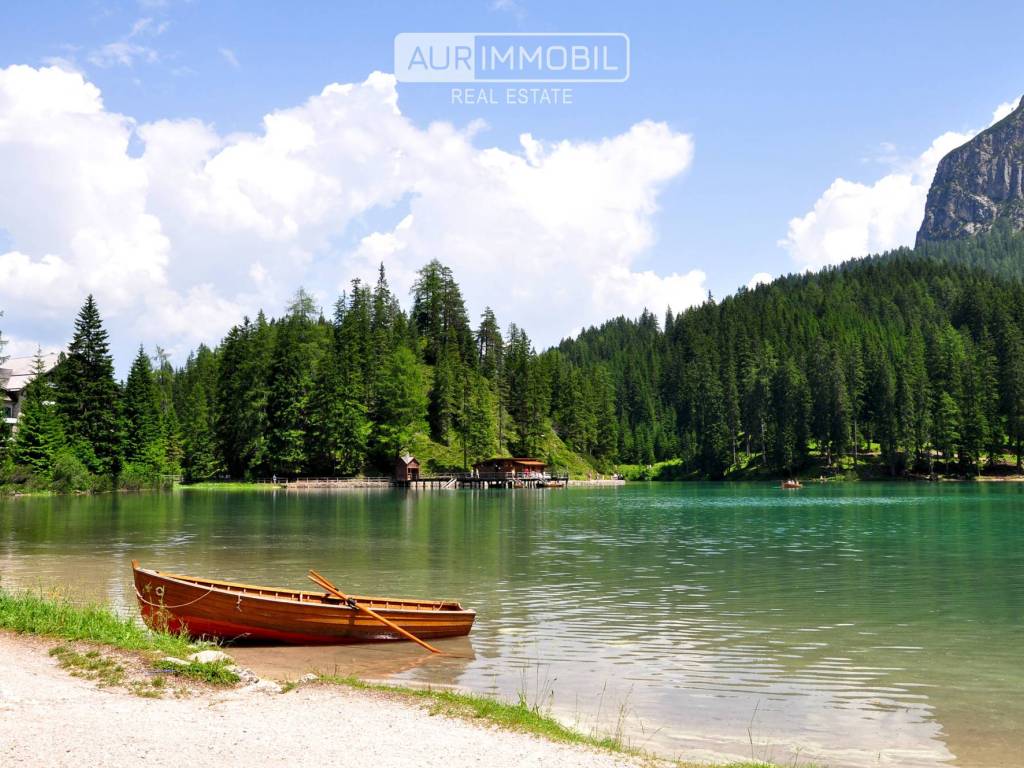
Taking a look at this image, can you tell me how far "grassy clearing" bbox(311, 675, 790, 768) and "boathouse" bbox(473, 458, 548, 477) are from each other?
102867 mm

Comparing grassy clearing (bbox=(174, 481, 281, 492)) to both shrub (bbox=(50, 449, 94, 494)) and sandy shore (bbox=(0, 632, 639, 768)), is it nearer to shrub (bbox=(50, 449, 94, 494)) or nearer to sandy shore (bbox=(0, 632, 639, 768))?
shrub (bbox=(50, 449, 94, 494))

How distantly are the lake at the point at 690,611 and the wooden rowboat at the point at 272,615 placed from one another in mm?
426

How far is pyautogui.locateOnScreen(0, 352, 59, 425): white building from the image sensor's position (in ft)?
344

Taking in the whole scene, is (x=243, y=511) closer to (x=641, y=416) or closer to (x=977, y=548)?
(x=977, y=548)

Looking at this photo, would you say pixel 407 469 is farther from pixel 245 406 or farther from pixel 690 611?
pixel 690 611

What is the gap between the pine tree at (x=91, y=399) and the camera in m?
84.6

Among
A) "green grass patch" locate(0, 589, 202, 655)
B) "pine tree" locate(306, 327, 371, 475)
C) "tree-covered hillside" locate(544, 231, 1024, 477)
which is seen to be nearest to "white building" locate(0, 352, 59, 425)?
"pine tree" locate(306, 327, 371, 475)

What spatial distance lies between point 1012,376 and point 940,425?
14.4 m

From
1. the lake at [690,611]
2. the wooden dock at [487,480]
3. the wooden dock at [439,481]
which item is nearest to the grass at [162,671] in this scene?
the lake at [690,611]

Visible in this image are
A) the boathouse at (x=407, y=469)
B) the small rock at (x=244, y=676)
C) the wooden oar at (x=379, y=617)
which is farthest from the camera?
the boathouse at (x=407, y=469)

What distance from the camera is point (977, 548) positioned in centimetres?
3366

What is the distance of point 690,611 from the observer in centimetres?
2064

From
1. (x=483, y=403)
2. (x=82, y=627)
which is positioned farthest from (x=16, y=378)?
(x=82, y=627)

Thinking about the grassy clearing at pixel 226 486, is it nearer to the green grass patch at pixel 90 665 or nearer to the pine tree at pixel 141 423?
the pine tree at pixel 141 423
